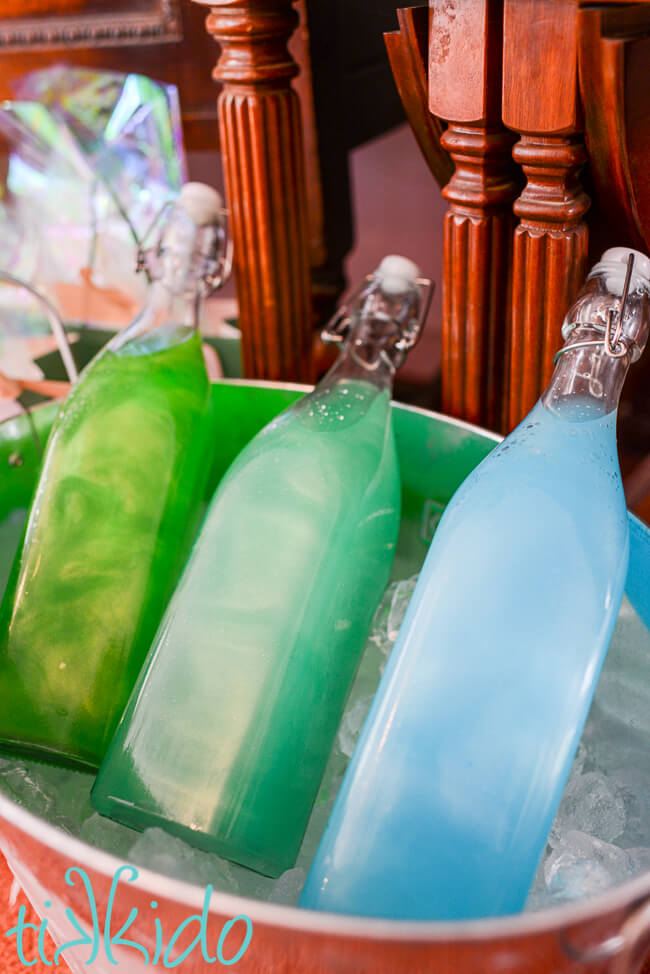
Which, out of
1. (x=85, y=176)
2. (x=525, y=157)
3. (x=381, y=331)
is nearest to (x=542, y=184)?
(x=525, y=157)

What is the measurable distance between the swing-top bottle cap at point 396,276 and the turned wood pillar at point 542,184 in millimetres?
71

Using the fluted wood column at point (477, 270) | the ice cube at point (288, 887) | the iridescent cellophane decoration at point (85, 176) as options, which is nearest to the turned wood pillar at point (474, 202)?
the fluted wood column at point (477, 270)

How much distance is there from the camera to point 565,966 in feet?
0.68

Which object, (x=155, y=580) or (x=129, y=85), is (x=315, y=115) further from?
(x=155, y=580)

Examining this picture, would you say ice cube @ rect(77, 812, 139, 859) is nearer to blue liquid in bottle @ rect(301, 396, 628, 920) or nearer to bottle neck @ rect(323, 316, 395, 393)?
blue liquid in bottle @ rect(301, 396, 628, 920)

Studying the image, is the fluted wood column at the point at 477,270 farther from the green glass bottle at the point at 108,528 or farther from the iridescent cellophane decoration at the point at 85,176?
the iridescent cellophane decoration at the point at 85,176

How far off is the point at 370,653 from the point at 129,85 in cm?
49

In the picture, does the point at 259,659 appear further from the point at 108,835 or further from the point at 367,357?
the point at 367,357

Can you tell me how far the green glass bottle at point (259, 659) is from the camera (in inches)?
10.6

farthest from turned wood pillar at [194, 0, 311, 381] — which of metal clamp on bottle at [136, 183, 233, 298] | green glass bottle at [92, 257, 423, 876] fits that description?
green glass bottle at [92, 257, 423, 876]

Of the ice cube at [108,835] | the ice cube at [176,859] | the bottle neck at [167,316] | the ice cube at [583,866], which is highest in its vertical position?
the bottle neck at [167,316]

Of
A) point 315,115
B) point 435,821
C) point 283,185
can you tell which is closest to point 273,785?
point 435,821

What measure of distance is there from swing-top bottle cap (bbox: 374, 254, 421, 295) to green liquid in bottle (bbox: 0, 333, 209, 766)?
0.37ft

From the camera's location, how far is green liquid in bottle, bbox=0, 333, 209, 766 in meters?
0.31
